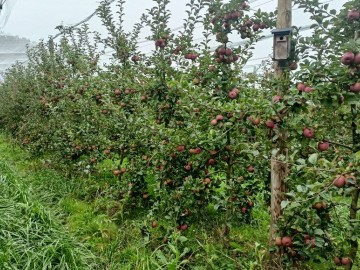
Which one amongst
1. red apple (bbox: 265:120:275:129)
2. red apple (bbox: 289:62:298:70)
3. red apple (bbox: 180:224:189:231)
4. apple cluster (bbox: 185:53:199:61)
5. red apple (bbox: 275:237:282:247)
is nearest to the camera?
red apple (bbox: 265:120:275:129)

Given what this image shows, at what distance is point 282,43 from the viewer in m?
1.89

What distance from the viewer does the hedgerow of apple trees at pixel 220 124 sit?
1.66 metres

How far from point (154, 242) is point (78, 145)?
1966mm

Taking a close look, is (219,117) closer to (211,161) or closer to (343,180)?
(211,161)

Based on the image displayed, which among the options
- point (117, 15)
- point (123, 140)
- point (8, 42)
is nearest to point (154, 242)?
point (123, 140)

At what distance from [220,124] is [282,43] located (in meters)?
0.53

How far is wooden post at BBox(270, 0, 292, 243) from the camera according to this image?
195cm

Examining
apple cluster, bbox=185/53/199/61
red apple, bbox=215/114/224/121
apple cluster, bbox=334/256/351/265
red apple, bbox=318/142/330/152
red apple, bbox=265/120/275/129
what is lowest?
apple cluster, bbox=334/256/351/265

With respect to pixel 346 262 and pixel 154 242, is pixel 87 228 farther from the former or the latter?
pixel 346 262

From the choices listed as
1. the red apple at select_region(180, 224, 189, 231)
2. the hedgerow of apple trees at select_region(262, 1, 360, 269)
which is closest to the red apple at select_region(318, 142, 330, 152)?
the hedgerow of apple trees at select_region(262, 1, 360, 269)

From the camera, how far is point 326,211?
5.98 ft

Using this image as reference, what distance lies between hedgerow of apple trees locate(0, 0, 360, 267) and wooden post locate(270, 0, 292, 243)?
6 centimetres

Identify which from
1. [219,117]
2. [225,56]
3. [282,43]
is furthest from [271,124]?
[225,56]

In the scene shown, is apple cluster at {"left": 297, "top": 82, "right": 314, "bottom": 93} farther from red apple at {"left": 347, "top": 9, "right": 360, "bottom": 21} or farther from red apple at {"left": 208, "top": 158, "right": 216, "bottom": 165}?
red apple at {"left": 208, "top": 158, "right": 216, "bottom": 165}
